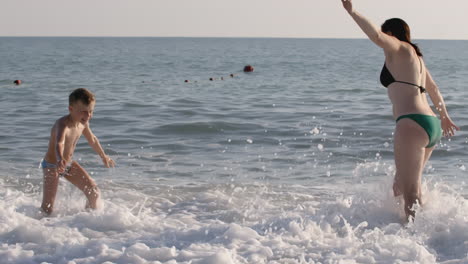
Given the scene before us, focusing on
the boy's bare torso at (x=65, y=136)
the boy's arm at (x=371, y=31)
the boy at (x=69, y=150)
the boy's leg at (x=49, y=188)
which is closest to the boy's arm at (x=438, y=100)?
the boy's arm at (x=371, y=31)

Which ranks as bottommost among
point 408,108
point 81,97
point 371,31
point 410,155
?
point 410,155

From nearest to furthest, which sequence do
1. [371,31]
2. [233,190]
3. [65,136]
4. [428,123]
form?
[371,31] < [428,123] < [65,136] < [233,190]

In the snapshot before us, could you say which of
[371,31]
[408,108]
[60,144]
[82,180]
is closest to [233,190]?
[82,180]

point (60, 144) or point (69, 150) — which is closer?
point (60, 144)

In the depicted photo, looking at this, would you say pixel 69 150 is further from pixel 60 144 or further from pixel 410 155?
pixel 410 155

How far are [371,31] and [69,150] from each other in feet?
10.7

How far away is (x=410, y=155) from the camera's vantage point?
19.0ft

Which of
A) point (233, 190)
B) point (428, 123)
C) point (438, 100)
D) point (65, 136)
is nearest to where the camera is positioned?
point (428, 123)

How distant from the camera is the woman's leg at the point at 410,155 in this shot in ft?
18.9

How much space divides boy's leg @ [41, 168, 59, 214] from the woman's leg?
3357 millimetres

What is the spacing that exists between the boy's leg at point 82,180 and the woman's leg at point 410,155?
308 centimetres

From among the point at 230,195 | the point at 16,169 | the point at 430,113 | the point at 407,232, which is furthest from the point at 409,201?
the point at 16,169

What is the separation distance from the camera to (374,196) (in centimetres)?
695

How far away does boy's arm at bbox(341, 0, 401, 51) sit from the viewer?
17.3 feet
